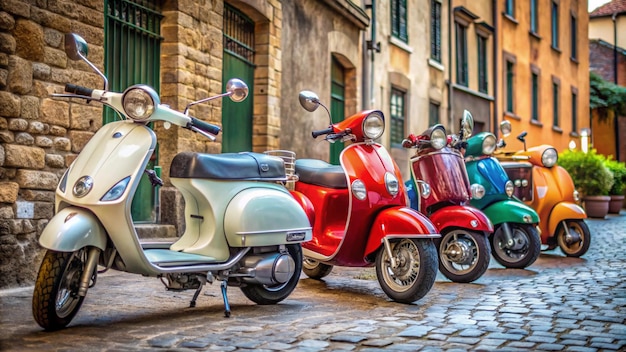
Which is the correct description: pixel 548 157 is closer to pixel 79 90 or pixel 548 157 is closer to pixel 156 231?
pixel 156 231

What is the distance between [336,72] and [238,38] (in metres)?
3.58

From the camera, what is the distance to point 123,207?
438 cm

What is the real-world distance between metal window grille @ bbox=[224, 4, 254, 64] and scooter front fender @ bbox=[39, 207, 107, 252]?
564 cm

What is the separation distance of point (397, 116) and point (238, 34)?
5977mm

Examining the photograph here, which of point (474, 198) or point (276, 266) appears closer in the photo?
point (276, 266)

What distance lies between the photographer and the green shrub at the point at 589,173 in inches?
706

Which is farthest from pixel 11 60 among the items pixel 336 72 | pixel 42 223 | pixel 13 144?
pixel 336 72

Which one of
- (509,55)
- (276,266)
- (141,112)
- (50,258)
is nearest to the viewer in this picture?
(50,258)

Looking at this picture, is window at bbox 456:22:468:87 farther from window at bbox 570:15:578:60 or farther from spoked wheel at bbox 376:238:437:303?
spoked wheel at bbox 376:238:437:303

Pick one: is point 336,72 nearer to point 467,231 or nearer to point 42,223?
point 467,231

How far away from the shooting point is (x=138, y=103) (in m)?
4.59

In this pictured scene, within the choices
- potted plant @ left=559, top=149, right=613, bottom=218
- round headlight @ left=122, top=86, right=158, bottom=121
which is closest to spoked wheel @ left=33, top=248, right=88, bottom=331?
round headlight @ left=122, top=86, right=158, bottom=121

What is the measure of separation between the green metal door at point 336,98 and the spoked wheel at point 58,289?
29.0 ft

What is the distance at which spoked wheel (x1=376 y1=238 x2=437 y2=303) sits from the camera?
18.2 feet
